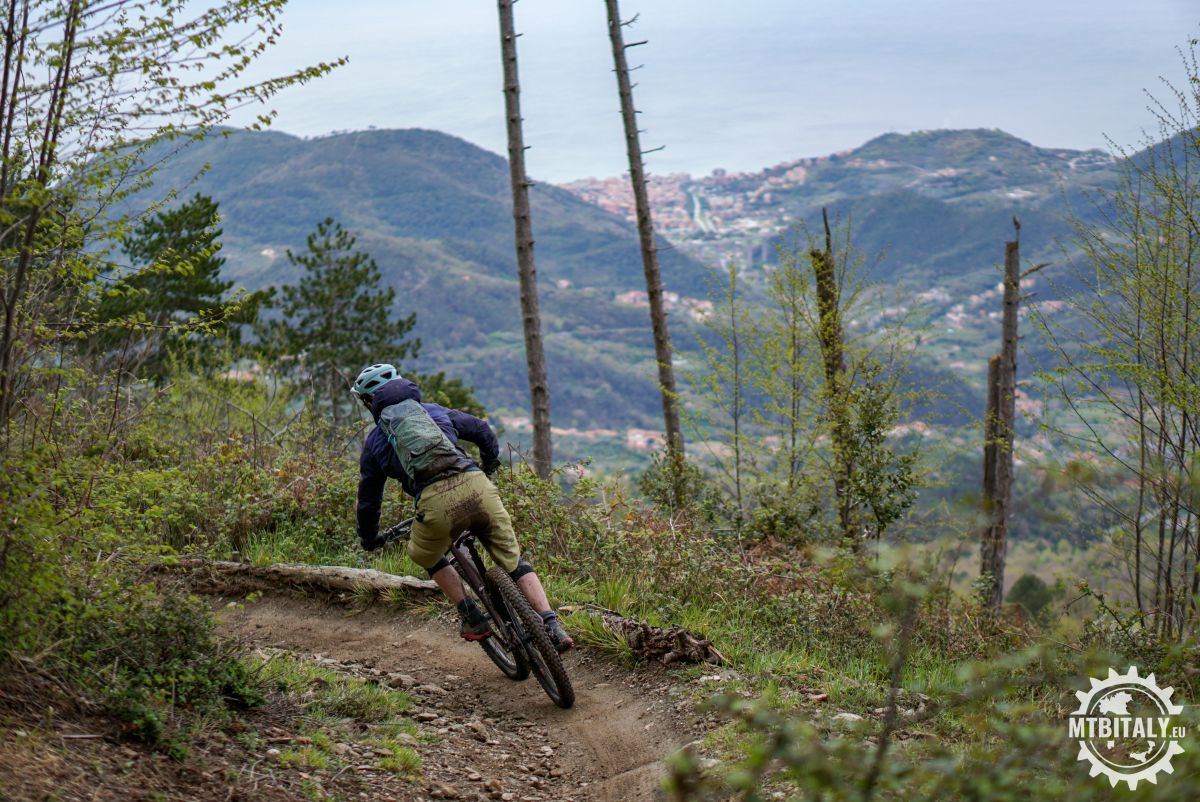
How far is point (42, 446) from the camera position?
4.73 m

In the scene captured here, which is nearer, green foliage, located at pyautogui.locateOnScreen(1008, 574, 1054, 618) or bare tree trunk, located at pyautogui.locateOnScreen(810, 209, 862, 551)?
bare tree trunk, located at pyautogui.locateOnScreen(810, 209, 862, 551)

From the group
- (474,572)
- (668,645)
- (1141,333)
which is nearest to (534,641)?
(474,572)

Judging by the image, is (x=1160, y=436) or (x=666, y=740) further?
(x=1160, y=436)

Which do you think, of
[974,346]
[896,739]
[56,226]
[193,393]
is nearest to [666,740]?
[896,739]

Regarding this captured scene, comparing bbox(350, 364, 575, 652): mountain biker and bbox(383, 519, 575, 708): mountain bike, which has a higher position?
bbox(350, 364, 575, 652): mountain biker

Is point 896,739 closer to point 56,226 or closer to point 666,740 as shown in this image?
point 666,740

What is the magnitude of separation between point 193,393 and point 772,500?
8320 millimetres

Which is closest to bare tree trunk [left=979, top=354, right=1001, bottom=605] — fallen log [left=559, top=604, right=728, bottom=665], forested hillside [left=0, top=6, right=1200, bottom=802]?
forested hillside [left=0, top=6, right=1200, bottom=802]

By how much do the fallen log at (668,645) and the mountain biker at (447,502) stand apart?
0.91 m

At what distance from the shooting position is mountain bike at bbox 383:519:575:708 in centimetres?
623

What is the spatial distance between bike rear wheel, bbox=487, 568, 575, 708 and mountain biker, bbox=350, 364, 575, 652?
0.31 ft

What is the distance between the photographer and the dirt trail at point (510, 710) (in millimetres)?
5645

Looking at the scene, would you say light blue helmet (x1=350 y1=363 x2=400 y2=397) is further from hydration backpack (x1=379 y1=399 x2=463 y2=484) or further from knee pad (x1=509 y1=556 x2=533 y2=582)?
knee pad (x1=509 y1=556 x2=533 y2=582)

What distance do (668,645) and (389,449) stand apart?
2.33 metres
